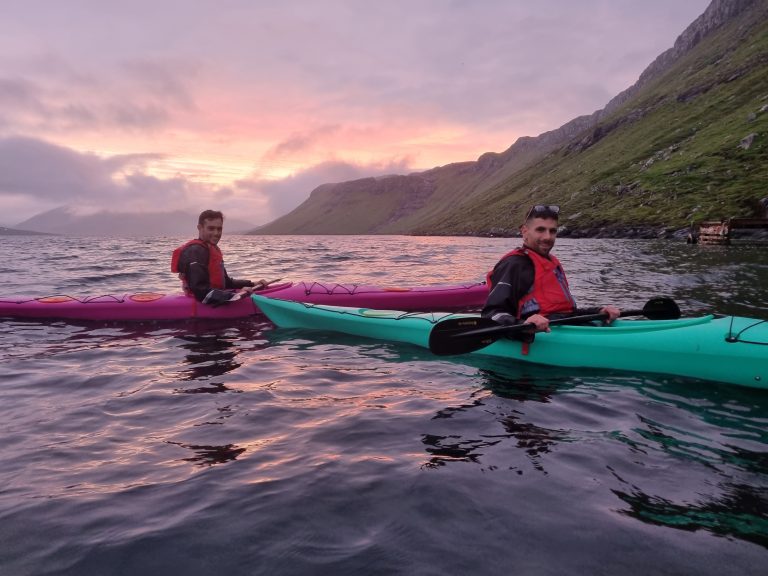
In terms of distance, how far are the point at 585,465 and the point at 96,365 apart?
21.8ft

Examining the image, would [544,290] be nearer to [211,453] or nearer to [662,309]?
[662,309]

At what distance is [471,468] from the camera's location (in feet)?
13.5

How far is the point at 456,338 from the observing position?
6973mm

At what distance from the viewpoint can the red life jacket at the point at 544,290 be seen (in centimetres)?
684

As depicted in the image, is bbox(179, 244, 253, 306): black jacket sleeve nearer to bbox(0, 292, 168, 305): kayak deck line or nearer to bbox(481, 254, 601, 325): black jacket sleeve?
bbox(0, 292, 168, 305): kayak deck line

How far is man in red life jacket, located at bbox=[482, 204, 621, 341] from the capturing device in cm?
672

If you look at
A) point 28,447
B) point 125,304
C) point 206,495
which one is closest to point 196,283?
Answer: point 125,304

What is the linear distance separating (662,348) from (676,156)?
81668 millimetres

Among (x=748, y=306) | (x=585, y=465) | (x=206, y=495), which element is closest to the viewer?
(x=206, y=495)

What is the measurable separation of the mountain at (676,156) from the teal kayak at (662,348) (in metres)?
45.7

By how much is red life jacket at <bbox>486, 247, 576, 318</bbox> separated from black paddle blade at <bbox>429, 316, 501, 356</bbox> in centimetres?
52

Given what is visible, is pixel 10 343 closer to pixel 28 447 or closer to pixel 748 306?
pixel 28 447

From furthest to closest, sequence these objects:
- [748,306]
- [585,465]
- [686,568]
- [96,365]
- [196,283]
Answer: [748,306], [196,283], [96,365], [585,465], [686,568]

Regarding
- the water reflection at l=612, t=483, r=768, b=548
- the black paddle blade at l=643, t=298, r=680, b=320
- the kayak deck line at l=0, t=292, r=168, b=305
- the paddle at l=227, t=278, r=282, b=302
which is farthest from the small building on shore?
the water reflection at l=612, t=483, r=768, b=548
